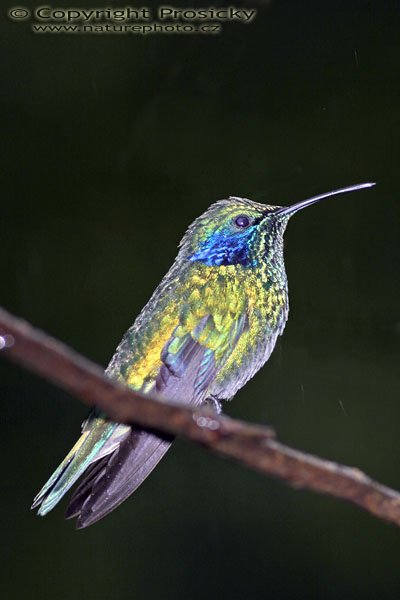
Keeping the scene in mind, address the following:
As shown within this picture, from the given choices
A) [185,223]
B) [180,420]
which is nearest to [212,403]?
[180,420]

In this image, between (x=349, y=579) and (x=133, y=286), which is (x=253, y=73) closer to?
(x=133, y=286)

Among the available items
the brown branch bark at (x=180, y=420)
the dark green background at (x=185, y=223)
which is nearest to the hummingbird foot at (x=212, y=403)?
the brown branch bark at (x=180, y=420)

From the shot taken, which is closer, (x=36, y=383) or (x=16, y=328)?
(x=16, y=328)

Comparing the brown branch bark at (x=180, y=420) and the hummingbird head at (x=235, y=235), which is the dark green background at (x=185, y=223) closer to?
the hummingbird head at (x=235, y=235)

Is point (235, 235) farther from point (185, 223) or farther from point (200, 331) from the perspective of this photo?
point (185, 223)

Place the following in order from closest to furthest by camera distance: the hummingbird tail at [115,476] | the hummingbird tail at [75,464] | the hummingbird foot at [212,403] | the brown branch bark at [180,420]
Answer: the brown branch bark at [180,420] → the hummingbird tail at [115,476] → the hummingbird tail at [75,464] → the hummingbird foot at [212,403]

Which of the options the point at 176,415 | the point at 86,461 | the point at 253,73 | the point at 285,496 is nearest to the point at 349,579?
the point at 285,496

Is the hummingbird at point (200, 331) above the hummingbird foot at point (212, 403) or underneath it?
above
